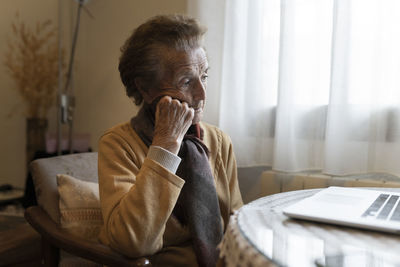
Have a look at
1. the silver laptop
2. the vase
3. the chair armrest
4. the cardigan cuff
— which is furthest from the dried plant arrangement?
the silver laptop

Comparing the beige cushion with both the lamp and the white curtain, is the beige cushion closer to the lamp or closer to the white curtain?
the white curtain

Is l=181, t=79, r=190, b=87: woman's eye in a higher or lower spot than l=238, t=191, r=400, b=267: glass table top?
higher

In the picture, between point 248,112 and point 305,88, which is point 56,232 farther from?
point 305,88

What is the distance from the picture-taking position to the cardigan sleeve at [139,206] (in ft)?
3.03

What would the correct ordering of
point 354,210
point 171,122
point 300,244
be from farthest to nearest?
point 171,122
point 354,210
point 300,244

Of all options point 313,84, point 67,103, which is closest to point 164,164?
point 313,84

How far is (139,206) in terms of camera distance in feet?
3.07

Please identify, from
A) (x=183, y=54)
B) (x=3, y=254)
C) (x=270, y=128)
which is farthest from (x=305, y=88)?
(x=3, y=254)

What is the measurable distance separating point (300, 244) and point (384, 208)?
244 millimetres

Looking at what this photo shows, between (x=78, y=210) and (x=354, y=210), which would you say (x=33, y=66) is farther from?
(x=354, y=210)

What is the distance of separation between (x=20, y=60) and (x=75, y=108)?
0.56m

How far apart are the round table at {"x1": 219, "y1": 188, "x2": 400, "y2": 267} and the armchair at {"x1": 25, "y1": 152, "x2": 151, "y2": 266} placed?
0.34 meters

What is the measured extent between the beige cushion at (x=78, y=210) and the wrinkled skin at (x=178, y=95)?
328 millimetres

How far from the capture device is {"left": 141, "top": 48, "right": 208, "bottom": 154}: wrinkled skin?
1.08 m
